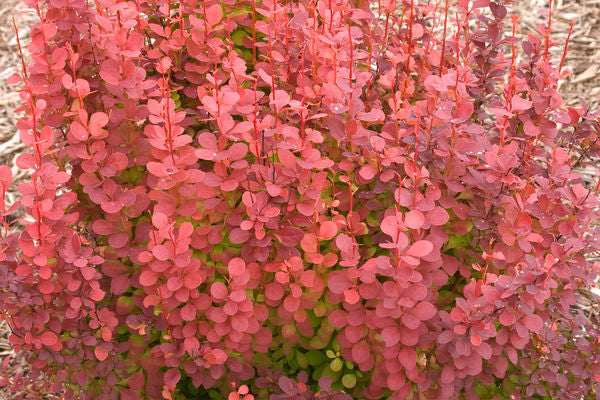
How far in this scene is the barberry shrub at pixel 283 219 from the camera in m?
1.76

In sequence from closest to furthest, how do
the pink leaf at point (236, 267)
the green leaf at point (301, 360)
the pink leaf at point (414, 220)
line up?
the pink leaf at point (414, 220), the pink leaf at point (236, 267), the green leaf at point (301, 360)

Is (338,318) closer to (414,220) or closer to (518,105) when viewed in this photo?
(414,220)

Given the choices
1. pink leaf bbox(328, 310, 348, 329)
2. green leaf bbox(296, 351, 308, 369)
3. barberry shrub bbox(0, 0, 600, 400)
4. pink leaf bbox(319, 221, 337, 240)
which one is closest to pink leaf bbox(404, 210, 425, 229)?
barberry shrub bbox(0, 0, 600, 400)

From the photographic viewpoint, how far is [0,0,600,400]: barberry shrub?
1.76 meters

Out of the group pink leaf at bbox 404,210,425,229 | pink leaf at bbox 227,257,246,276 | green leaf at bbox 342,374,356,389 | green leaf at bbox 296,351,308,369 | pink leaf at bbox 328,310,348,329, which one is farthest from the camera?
green leaf at bbox 296,351,308,369

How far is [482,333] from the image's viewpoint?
178cm

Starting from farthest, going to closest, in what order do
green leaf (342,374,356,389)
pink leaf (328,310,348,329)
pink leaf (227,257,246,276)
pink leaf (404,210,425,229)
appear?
green leaf (342,374,356,389) < pink leaf (328,310,348,329) < pink leaf (227,257,246,276) < pink leaf (404,210,425,229)

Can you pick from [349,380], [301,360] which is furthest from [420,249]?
[301,360]

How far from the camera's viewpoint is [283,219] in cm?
185

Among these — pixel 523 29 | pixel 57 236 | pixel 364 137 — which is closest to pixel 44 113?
pixel 57 236

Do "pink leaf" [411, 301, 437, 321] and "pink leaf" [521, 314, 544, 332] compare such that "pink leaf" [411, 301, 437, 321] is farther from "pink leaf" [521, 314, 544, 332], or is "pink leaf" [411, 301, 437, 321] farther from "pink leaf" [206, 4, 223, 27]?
"pink leaf" [206, 4, 223, 27]

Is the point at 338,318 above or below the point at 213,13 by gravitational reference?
below

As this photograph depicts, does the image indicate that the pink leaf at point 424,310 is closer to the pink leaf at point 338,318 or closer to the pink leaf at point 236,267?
the pink leaf at point 338,318

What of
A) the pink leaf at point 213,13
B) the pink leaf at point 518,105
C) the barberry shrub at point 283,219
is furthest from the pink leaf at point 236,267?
the pink leaf at point 518,105
